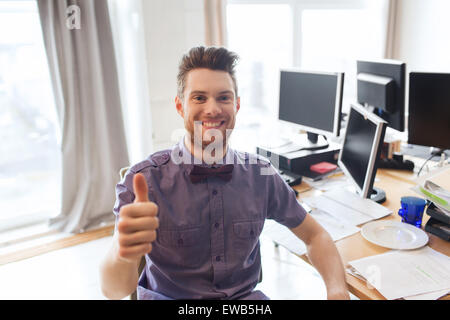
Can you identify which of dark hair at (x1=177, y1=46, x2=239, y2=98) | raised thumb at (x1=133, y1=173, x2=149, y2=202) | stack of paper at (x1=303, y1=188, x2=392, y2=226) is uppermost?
dark hair at (x1=177, y1=46, x2=239, y2=98)

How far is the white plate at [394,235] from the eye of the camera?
127 centimetres

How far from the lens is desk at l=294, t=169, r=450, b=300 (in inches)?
43.2

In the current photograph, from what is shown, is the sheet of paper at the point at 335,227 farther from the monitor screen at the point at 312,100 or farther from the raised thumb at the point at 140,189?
the raised thumb at the point at 140,189

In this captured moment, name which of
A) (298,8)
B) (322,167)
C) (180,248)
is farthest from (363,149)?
(298,8)

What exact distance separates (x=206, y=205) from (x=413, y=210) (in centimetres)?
83

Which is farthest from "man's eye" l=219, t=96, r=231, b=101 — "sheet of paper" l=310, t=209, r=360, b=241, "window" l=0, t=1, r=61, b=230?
"window" l=0, t=1, r=61, b=230

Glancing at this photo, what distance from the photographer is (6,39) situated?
2.74 metres

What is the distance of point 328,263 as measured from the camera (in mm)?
1179

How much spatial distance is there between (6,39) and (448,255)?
315cm

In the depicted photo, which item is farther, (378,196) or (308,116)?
(308,116)

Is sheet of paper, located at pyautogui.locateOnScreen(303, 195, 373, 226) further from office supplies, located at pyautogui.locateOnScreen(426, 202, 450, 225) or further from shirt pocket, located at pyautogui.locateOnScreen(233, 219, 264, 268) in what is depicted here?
shirt pocket, located at pyautogui.locateOnScreen(233, 219, 264, 268)

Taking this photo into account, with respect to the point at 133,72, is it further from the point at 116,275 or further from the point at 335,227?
the point at 116,275
